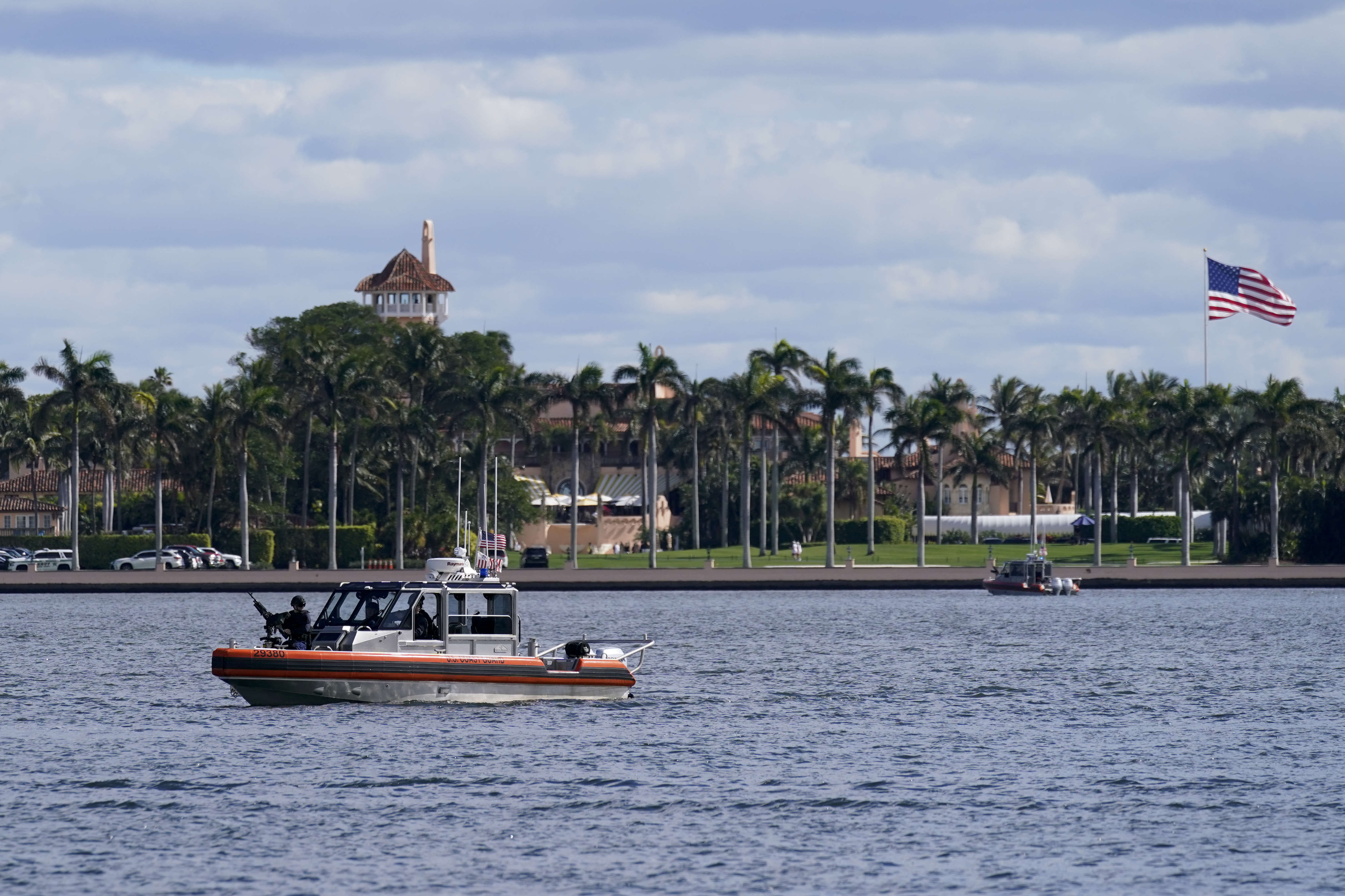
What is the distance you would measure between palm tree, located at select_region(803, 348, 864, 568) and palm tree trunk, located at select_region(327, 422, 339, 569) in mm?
28497

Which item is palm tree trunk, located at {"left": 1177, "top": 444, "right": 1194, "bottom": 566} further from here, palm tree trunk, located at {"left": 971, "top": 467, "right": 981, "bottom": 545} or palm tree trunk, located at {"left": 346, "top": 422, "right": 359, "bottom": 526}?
palm tree trunk, located at {"left": 346, "top": 422, "right": 359, "bottom": 526}

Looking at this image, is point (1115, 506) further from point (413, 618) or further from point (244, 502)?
point (413, 618)

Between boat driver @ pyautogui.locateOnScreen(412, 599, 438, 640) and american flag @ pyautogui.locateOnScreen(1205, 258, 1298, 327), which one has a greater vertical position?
american flag @ pyautogui.locateOnScreen(1205, 258, 1298, 327)

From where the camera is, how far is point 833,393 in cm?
11169

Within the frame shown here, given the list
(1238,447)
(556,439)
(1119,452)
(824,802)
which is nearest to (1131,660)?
(824,802)

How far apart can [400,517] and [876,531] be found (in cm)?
4782

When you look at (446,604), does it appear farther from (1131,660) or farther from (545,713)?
(1131,660)

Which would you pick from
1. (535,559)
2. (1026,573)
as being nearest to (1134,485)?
(535,559)

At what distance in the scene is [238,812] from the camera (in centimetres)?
2777

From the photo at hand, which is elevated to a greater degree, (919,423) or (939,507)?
(919,423)

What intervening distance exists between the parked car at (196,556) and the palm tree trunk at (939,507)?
46081 millimetres

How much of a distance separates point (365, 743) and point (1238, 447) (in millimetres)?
87168

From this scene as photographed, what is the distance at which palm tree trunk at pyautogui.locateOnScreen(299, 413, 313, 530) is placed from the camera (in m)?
116

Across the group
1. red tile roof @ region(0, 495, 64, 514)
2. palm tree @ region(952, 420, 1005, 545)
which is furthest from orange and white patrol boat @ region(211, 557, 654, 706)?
palm tree @ region(952, 420, 1005, 545)
